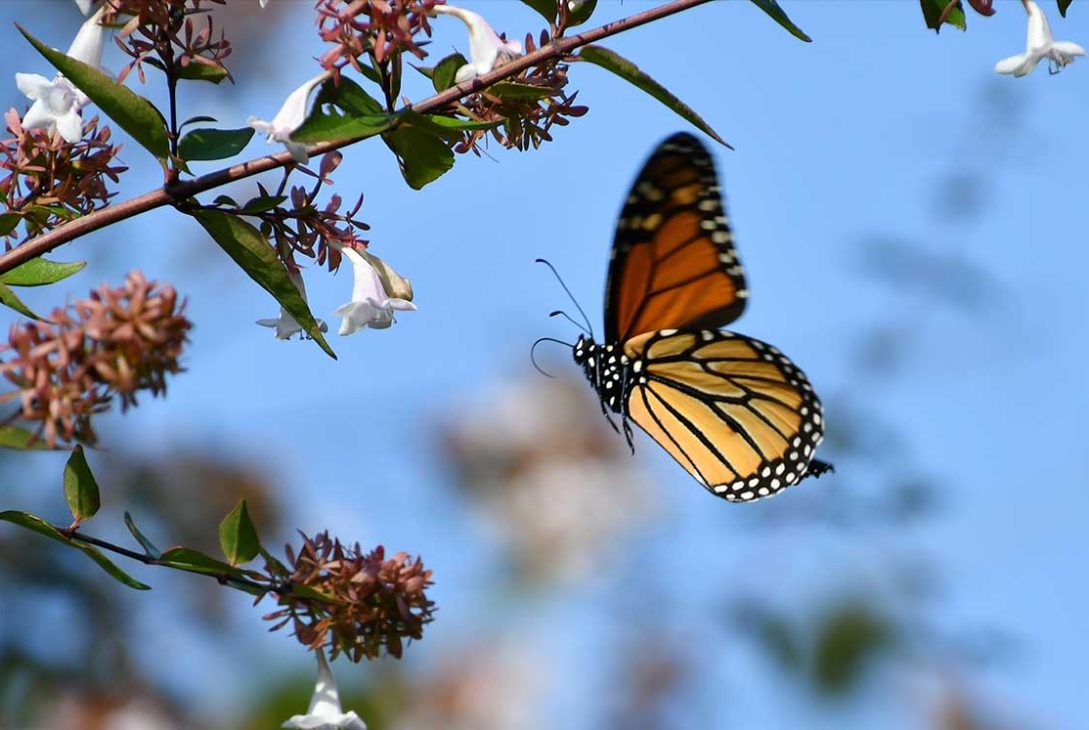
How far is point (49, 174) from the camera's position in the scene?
6.83ft

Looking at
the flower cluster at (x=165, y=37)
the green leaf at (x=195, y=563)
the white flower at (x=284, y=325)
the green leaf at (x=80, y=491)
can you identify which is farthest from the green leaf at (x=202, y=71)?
the green leaf at (x=195, y=563)

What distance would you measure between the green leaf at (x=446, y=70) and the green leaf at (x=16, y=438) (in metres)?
0.82

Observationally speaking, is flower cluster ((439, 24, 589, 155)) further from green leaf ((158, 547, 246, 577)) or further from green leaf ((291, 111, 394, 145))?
green leaf ((158, 547, 246, 577))

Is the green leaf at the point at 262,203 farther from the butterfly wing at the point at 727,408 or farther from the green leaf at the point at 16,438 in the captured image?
the butterfly wing at the point at 727,408

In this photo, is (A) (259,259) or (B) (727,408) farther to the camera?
(B) (727,408)

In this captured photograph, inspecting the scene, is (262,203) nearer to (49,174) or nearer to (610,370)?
(49,174)

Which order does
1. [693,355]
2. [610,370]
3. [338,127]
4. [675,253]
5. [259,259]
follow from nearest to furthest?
[338,127] → [259,259] → [675,253] → [610,370] → [693,355]

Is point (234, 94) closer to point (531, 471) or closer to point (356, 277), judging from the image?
point (531, 471)

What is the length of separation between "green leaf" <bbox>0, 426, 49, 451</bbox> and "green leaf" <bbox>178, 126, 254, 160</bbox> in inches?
19.9

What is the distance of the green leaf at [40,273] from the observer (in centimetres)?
213

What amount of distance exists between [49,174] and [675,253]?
1.85 meters

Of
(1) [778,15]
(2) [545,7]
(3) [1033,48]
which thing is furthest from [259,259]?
(3) [1033,48]

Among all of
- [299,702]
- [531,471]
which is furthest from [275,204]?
[531,471]

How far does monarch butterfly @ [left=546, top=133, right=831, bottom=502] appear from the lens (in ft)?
11.1
